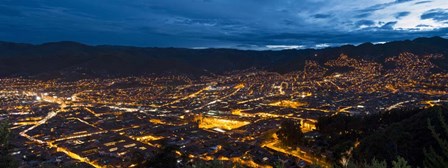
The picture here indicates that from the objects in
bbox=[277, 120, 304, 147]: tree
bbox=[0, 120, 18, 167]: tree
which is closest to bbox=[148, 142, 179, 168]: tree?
bbox=[277, 120, 304, 147]: tree

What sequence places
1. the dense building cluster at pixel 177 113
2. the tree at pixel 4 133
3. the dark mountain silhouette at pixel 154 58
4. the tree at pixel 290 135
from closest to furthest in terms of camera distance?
the tree at pixel 4 133
the dense building cluster at pixel 177 113
the tree at pixel 290 135
the dark mountain silhouette at pixel 154 58

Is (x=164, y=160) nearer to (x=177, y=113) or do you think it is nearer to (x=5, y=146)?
(x=5, y=146)

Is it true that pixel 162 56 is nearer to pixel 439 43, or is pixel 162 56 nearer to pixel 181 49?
pixel 181 49

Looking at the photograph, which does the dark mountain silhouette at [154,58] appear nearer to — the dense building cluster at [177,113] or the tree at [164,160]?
the dense building cluster at [177,113]

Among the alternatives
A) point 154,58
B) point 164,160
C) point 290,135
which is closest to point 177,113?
point 290,135

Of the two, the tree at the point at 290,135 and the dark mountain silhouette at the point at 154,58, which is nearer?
the tree at the point at 290,135

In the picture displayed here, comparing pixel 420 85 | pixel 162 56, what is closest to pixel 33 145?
pixel 420 85

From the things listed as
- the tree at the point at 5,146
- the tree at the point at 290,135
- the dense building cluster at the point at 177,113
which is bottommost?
the dense building cluster at the point at 177,113

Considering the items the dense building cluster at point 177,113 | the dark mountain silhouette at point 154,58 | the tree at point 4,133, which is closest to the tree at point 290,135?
the dense building cluster at point 177,113
